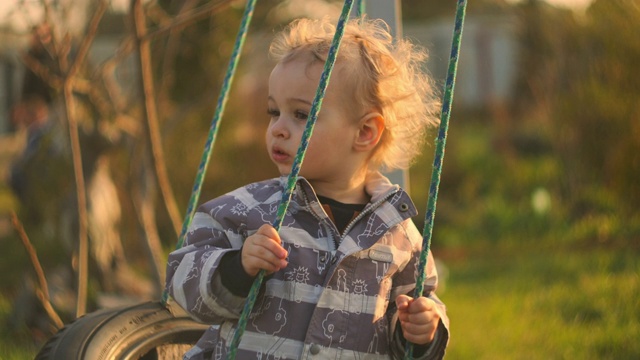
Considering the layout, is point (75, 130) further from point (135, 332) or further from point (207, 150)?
point (135, 332)

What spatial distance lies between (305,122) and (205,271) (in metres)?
0.45

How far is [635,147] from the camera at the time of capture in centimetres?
748

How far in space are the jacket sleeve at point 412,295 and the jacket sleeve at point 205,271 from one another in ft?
1.33

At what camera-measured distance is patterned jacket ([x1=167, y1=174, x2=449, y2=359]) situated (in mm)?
2178

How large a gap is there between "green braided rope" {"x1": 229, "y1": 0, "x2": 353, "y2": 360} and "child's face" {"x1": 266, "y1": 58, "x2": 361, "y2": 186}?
0.93 feet

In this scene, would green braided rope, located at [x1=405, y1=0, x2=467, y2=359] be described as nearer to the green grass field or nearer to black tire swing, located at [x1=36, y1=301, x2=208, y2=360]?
black tire swing, located at [x1=36, y1=301, x2=208, y2=360]

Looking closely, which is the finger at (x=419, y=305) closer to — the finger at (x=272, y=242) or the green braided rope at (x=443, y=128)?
→ the green braided rope at (x=443, y=128)

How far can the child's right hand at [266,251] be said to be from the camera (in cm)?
202

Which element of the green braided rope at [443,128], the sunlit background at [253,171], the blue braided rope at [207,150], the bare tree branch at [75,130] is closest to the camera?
the green braided rope at [443,128]

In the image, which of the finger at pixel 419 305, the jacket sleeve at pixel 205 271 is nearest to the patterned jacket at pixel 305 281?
the jacket sleeve at pixel 205 271

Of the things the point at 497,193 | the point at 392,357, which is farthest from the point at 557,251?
the point at 392,357

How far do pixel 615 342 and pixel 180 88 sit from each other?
3.54m

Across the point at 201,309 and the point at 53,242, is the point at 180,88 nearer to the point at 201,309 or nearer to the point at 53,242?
the point at 53,242

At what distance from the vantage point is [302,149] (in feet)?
6.48
